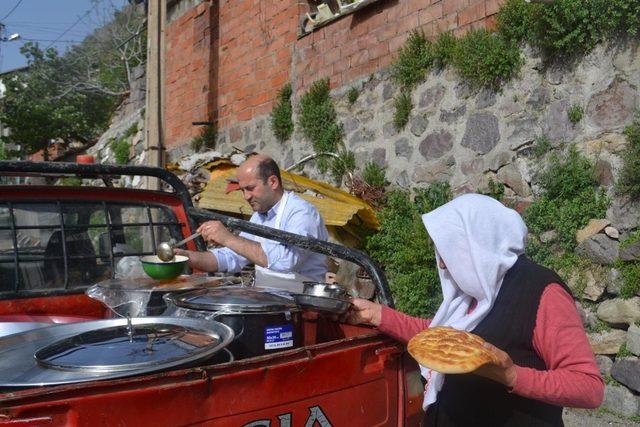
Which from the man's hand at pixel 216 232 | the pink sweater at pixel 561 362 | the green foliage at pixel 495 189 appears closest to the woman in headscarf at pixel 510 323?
the pink sweater at pixel 561 362

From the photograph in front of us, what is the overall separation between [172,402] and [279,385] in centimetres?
36

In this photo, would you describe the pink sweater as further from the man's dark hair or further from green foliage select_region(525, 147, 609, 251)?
green foliage select_region(525, 147, 609, 251)

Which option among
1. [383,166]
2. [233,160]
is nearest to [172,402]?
[383,166]

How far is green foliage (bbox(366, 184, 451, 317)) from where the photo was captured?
5594 mm

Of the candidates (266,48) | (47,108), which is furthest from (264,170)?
(47,108)

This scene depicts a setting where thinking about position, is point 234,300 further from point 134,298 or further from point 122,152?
point 122,152

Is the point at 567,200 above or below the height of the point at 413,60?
below

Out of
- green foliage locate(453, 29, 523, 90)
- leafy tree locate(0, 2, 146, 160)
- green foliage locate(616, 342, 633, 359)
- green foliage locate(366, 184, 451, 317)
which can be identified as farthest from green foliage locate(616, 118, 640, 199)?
leafy tree locate(0, 2, 146, 160)

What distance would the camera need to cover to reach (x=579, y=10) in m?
4.64

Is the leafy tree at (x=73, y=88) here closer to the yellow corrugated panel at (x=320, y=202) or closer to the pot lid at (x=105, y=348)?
the yellow corrugated panel at (x=320, y=202)

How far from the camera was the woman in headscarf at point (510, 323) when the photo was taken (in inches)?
74.2

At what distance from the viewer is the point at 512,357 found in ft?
6.58

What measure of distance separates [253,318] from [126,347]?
0.44 m

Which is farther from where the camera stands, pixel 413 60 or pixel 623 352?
pixel 413 60
